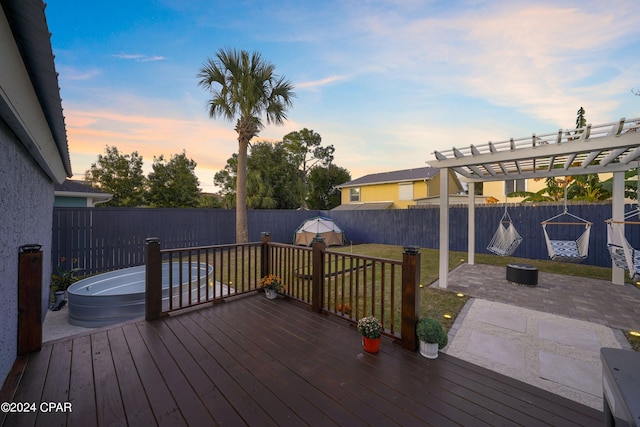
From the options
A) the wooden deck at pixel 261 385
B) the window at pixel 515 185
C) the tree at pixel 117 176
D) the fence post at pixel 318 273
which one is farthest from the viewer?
the tree at pixel 117 176

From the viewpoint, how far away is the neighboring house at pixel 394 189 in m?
14.2

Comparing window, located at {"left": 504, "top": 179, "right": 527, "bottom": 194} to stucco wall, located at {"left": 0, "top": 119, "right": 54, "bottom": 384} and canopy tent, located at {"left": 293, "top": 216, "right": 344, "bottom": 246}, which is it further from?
stucco wall, located at {"left": 0, "top": 119, "right": 54, "bottom": 384}

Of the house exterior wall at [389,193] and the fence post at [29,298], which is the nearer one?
the fence post at [29,298]

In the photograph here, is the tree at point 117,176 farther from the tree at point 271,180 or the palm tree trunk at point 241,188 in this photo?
the palm tree trunk at point 241,188

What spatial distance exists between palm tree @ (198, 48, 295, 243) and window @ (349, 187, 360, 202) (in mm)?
9422

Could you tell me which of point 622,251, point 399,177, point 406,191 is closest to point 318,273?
point 622,251

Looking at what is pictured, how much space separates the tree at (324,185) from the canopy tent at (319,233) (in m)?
11.2

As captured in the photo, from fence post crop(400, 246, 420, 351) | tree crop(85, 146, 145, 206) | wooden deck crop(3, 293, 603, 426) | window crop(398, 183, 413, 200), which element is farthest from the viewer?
tree crop(85, 146, 145, 206)

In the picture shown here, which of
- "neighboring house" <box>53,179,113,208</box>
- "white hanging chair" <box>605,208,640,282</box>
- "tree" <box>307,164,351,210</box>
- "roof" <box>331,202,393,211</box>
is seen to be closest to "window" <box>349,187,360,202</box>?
"roof" <box>331,202,393,211</box>

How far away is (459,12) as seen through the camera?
4938 millimetres

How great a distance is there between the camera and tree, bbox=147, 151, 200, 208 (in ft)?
53.8

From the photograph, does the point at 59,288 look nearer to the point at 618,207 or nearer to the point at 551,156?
the point at 551,156

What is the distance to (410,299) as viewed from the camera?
8.11 feet

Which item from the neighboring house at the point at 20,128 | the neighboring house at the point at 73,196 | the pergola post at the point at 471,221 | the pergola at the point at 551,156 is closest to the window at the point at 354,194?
the pergola post at the point at 471,221
